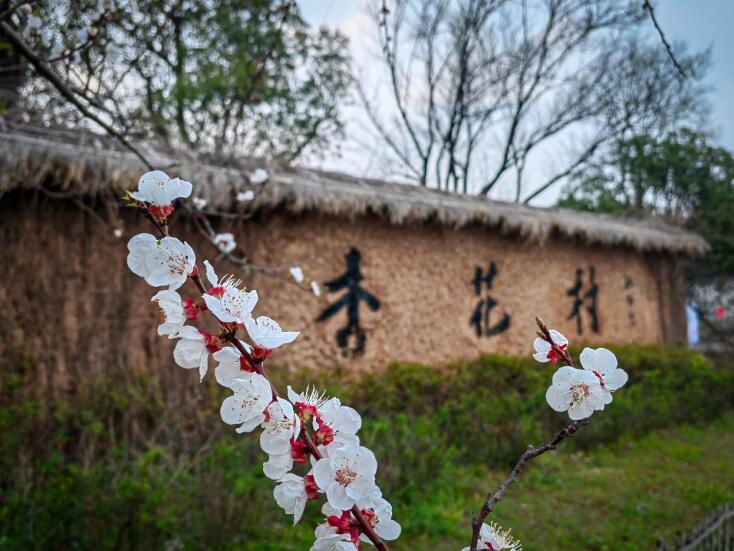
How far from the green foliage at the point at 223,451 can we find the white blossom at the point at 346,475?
2219 mm

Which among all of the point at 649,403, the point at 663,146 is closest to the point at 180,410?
the point at 649,403

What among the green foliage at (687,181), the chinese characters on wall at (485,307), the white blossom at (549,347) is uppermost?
the green foliage at (687,181)

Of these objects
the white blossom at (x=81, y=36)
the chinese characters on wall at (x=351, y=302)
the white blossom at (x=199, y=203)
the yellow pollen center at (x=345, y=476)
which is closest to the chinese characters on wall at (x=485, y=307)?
the chinese characters on wall at (x=351, y=302)

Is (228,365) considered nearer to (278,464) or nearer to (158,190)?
(278,464)

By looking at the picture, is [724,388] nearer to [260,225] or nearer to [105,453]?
[260,225]

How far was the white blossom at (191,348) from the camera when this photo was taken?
0.95m

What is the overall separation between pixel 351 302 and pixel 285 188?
4.65 ft

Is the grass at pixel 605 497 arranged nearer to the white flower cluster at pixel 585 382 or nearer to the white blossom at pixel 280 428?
the white flower cluster at pixel 585 382

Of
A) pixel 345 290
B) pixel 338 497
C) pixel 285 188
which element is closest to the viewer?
pixel 338 497

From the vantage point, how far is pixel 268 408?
0.92 meters

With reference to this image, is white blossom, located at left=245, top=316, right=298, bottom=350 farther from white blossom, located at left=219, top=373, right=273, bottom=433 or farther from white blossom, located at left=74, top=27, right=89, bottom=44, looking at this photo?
white blossom, located at left=74, top=27, right=89, bottom=44

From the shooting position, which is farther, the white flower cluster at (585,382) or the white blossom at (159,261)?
the white flower cluster at (585,382)

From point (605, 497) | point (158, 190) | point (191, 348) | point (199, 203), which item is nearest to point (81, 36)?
point (199, 203)

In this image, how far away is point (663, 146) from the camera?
1153 centimetres
